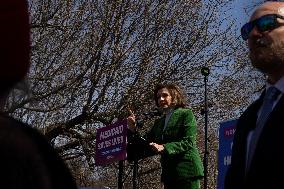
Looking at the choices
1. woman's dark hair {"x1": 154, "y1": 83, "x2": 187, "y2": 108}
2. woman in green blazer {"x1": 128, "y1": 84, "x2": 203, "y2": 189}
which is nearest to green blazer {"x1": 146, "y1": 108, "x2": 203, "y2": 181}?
woman in green blazer {"x1": 128, "y1": 84, "x2": 203, "y2": 189}

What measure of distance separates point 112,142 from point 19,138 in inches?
319

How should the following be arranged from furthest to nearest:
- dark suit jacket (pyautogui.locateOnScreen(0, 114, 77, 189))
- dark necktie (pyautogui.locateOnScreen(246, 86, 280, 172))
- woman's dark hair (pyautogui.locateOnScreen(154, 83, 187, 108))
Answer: woman's dark hair (pyautogui.locateOnScreen(154, 83, 187, 108)) → dark necktie (pyautogui.locateOnScreen(246, 86, 280, 172)) → dark suit jacket (pyautogui.locateOnScreen(0, 114, 77, 189))

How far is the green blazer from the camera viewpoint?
4.58 m

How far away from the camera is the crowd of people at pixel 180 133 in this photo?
1.13 metres

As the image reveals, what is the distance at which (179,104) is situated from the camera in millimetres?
4828

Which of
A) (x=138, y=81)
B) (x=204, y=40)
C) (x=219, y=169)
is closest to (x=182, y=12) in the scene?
(x=204, y=40)

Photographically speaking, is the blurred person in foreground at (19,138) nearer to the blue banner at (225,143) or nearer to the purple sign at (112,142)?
the blue banner at (225,143)

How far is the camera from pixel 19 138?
1.15 meters

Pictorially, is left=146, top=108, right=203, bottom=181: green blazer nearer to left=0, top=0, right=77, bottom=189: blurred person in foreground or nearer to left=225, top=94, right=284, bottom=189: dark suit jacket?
left=225, top=94, right=284, bottom=189: dark suit jacket

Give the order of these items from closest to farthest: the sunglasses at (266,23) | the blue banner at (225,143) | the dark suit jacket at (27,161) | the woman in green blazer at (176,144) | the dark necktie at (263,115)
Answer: the dark suit jacket at (27,161) → the dark necktie at (263,115) → the sunglasses at (266,23) → the woman in green blazer at (176,144) → the blue banner at (225,143)

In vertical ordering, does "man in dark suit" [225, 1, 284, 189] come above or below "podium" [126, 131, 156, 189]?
below

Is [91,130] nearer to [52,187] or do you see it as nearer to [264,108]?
[264,108]

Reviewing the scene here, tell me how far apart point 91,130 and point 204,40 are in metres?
4.11

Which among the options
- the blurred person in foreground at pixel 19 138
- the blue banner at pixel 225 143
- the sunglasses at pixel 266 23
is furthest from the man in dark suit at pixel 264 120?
the blue banner at pixel 225 143
